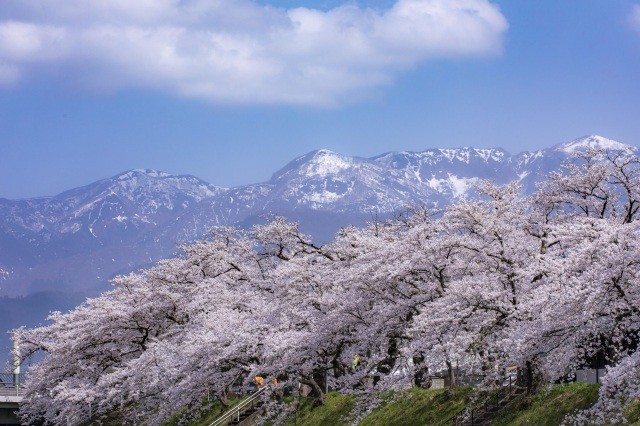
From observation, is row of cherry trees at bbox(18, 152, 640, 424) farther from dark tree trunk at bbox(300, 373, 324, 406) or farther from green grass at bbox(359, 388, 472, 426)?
green grass at bbox(359, 388, 472, 426)

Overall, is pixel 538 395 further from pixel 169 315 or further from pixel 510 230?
pixel 169 315

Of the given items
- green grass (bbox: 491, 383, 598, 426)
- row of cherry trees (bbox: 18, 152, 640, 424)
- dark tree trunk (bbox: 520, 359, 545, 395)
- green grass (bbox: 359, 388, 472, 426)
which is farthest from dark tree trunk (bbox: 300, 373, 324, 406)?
dark tree trunk (bbox: 520, 359, 545, 395)

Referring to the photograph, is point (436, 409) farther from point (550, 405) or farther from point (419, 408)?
point (550, 405)

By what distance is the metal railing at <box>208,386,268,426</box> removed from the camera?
44.6 meters

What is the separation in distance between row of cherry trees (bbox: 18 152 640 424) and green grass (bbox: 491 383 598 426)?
823 mm

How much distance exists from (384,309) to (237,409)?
48.3 ft

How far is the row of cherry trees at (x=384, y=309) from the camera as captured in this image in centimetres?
2427

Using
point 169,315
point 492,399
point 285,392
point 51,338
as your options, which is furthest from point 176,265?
point 492,399

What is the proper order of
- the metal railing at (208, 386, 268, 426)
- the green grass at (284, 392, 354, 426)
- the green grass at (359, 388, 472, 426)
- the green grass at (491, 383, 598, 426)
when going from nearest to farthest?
the green grass at (491, 383, 598, 426)
the green grass at (359, 388, 472, 426)
the green grass at (284, 392, 354, 426)
the metal railing at (208, 386, 268, 426)

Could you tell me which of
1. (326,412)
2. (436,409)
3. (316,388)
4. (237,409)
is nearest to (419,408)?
(436,409)

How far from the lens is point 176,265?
50031 millimetres

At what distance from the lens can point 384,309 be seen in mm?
33000

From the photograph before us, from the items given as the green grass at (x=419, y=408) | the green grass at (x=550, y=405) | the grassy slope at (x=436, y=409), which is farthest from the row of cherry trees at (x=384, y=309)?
the green grass at (x=419, y=408)

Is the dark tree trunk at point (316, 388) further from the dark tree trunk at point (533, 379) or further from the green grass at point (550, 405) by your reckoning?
the dark tree trunk at point (533, 379)
